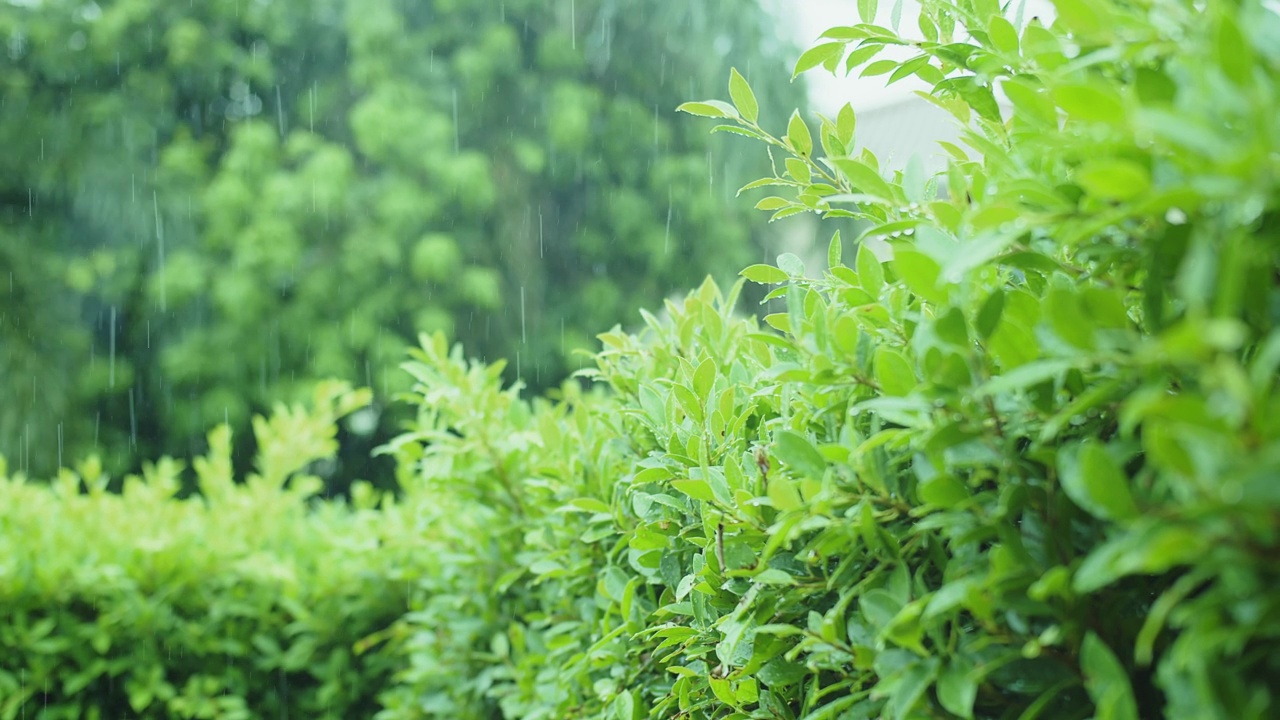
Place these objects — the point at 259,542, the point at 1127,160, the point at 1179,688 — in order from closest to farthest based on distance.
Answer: the point at 1179,688 → the point at 1127,160 → the point at 259,542

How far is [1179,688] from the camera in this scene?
2.27ft

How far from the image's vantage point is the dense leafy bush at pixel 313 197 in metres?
10.6

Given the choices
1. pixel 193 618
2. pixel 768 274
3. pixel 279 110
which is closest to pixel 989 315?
pixel 768 274

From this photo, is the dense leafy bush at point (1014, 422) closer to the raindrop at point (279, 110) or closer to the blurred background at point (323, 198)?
the blurred background at point (323, 198)

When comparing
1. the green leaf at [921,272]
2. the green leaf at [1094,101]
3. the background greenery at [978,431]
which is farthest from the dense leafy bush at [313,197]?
the green leaf at [1094,101]

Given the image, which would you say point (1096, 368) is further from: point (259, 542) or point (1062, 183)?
point (259, 542)

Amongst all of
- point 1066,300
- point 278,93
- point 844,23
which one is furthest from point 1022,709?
point 278,93

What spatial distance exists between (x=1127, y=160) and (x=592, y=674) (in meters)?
1.53

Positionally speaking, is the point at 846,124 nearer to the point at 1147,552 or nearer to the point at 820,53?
the point at 820,53

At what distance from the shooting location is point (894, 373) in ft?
3.16

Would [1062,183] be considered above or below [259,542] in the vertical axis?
above

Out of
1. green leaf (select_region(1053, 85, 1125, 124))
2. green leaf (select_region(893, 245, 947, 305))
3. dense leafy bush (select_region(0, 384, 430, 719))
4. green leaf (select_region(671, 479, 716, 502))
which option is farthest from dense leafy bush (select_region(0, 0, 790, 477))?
green leaf (select_region(1053, 85, 1125, 124))

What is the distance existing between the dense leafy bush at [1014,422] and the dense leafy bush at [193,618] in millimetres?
1900

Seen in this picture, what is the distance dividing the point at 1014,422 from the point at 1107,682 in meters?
0.26
